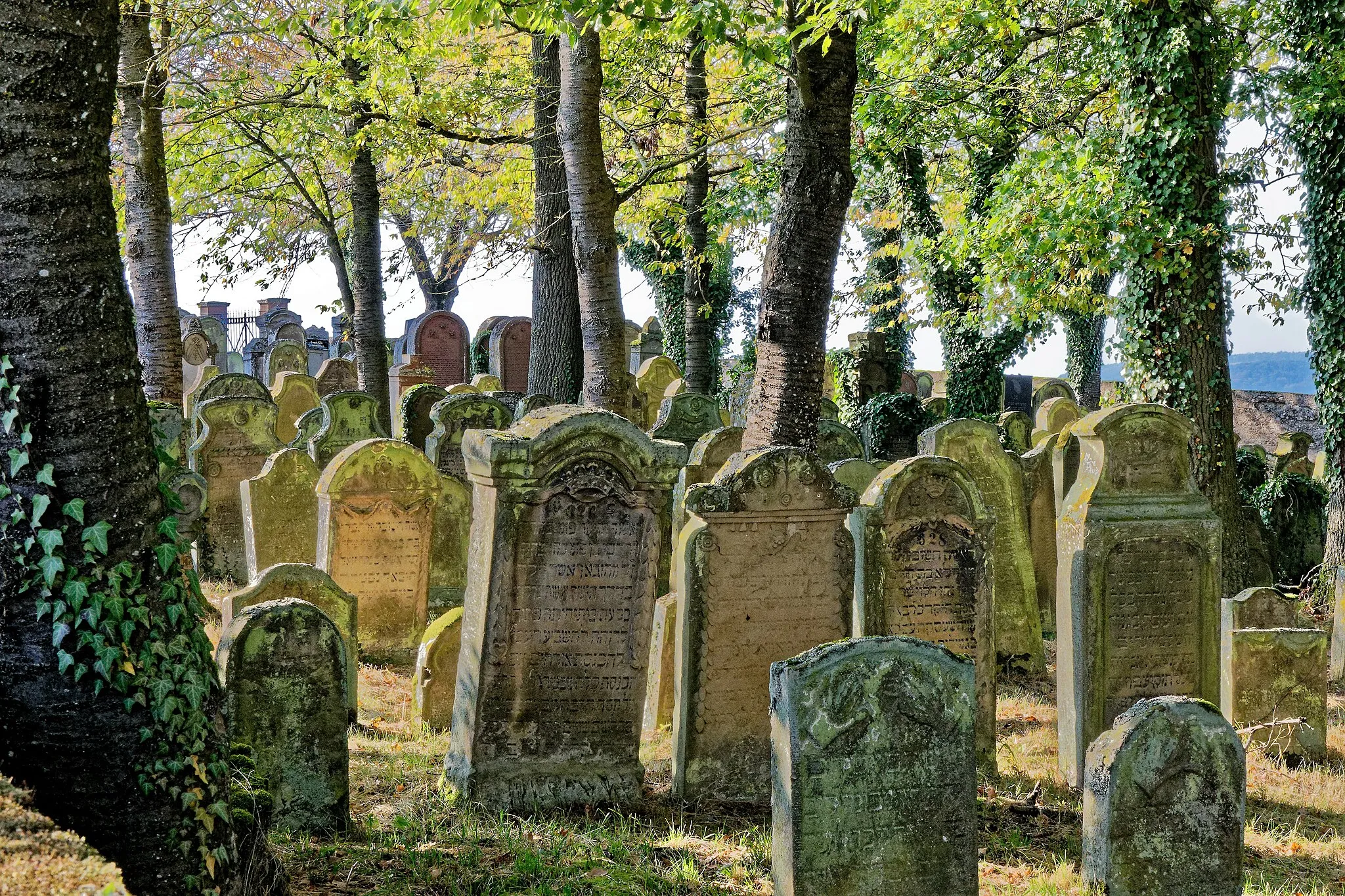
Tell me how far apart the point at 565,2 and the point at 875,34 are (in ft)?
28.7

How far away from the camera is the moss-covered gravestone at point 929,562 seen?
7.62 metres

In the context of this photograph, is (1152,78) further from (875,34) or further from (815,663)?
(815,663)

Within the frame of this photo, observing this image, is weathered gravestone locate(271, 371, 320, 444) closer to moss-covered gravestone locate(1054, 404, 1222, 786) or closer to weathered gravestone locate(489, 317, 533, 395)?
weathered gravestone locate(489, 317, 533, 395)

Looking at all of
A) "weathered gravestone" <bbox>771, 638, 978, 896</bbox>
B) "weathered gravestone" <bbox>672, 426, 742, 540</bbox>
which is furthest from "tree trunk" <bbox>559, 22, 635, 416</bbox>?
"weathered gravestone" <bbox>771, 638, 978, 896</bbox>

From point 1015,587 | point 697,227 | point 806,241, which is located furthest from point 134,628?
point 697,227

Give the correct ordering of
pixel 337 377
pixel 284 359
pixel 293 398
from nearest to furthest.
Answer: pixel 293 398, pixel 337 377, pixel 284 359

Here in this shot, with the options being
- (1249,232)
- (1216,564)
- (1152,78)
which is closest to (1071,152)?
(1152,78)

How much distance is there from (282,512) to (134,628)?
21.6 feet

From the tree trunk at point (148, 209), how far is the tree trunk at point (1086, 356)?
21.6 m

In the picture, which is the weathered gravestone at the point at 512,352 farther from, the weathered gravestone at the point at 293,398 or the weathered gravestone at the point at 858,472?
the weathered gravestone at the point at 858,472

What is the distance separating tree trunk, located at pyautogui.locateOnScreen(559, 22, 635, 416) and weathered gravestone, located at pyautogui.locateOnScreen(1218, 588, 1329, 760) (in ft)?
17.0

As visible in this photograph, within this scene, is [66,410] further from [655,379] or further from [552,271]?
[655,379]

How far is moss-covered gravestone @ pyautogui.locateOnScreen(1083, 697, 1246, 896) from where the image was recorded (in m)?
5.23

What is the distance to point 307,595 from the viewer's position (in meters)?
7.54
